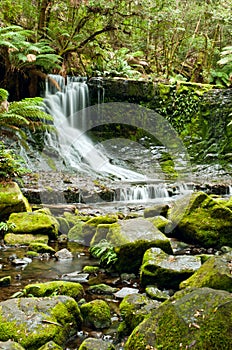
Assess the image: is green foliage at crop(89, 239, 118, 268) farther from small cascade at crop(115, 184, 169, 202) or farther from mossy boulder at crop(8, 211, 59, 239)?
small cascade at crop(115, 184, 169, 202)

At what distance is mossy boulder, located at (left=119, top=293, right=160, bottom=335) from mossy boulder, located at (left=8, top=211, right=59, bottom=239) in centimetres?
280

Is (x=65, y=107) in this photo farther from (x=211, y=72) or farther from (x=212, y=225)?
(x=212, y=225)

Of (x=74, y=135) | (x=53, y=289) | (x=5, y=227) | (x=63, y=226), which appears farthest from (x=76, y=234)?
(x=74, y=135)

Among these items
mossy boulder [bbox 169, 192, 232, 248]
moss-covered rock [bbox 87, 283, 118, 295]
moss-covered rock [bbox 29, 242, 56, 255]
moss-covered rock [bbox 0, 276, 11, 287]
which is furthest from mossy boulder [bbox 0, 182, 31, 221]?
moss-covered rock [bbox 87, 283, 118, 295]

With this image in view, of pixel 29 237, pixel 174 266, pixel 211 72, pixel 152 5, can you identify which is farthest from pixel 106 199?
pixel 211 72

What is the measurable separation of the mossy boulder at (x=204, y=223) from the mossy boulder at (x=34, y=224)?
2.01 metres

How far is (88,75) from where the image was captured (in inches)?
Result: 553

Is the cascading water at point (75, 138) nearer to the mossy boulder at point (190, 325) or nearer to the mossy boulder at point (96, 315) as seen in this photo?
the mossy boulder at point (96, 315)

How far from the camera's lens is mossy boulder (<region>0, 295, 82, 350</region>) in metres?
2.66

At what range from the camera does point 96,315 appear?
3.15 m

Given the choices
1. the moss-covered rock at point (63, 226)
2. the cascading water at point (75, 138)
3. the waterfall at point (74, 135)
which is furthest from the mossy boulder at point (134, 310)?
the waterfall at point (74, 135)

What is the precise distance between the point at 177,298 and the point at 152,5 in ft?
40.8

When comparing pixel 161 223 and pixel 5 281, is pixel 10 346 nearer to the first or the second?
pixel 5 281

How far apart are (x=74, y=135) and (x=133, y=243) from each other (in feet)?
29.7
